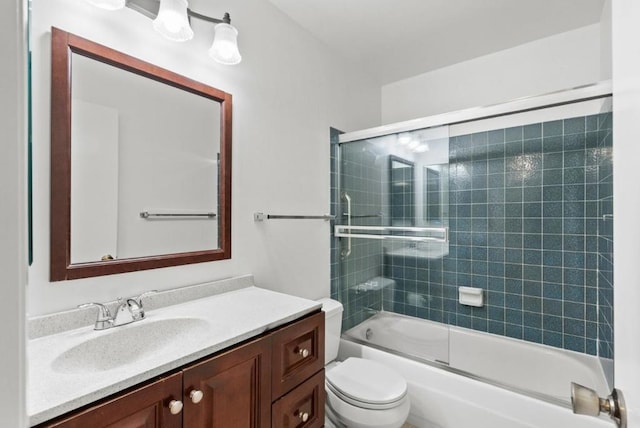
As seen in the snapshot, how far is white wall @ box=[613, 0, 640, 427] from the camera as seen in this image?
42 cm

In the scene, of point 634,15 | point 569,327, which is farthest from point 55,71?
point 569,327

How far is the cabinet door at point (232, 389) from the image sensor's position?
0.86 meters

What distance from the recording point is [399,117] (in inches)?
113

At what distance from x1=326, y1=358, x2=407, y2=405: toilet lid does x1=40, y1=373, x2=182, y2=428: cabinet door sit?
3.31 feet

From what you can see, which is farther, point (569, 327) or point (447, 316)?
point (447, 316)

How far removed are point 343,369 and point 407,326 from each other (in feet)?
2.92

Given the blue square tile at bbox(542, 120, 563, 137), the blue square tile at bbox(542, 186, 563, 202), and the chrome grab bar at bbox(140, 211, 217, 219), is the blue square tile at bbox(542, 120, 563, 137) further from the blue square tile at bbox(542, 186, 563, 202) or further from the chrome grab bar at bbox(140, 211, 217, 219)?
A: the chrome grab bar at bbox(140, 211, 217, 219)

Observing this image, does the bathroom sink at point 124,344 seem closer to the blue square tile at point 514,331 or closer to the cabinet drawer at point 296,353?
the cabinet drawer at point 296,353

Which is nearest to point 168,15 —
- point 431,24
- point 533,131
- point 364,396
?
point 431,24

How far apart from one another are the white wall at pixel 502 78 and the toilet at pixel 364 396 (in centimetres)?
200

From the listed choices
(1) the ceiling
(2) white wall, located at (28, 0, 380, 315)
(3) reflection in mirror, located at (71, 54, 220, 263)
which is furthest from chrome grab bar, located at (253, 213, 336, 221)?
(1) the ceiling

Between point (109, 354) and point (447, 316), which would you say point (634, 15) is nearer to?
point (109, 354)

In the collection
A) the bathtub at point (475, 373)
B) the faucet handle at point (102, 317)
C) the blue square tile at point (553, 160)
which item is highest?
the blue square tile at point (553, 160)

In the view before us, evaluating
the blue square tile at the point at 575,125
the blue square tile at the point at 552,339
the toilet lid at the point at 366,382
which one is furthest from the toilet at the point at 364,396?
the blue square tile at the point at 575,125
